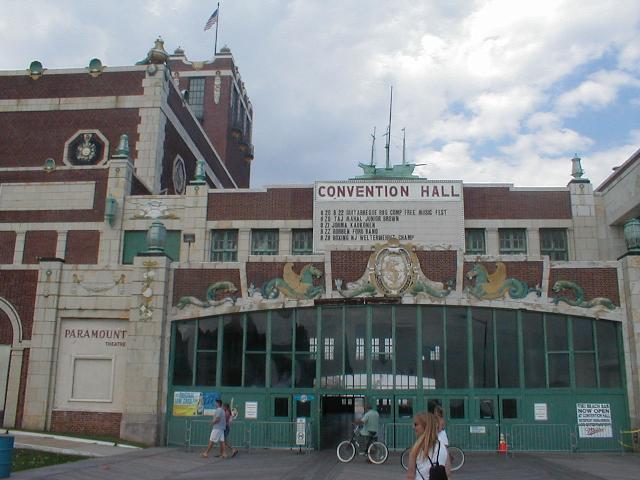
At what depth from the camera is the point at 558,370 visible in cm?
2353

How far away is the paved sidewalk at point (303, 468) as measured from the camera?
53.4ft

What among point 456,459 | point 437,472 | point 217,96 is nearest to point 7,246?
point 456,459

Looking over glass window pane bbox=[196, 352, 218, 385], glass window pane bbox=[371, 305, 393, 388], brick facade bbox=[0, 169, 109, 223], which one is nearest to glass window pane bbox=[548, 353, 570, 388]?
glass window pane bbox=[371, 305, 393, 388]

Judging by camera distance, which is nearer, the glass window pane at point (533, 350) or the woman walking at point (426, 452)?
the woman walking at point (426, 452)

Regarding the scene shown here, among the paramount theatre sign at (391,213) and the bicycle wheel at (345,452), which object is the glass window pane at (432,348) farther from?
the paramount theatre sign at (391,213)

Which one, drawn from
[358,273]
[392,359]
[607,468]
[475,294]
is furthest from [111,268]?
[607,468]

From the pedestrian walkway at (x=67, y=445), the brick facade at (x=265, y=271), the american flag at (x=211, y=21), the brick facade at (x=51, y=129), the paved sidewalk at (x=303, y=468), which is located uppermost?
the american flag at (x=211, y=21)

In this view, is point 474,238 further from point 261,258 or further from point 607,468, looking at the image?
point 607,468

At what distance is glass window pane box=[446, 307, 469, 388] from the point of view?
23484 mm

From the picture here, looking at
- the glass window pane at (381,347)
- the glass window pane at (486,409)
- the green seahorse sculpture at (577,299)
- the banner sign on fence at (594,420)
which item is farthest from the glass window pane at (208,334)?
the banner sign on fence at (594,420)

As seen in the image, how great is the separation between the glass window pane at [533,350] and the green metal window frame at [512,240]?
6.87m

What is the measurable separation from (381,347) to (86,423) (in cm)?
1108

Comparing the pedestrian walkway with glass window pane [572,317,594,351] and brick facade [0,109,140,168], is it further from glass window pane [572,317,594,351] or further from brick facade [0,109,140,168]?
glass window pane [572,317,594,351]

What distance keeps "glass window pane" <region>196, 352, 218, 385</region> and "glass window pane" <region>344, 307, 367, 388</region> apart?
15.9 ft
